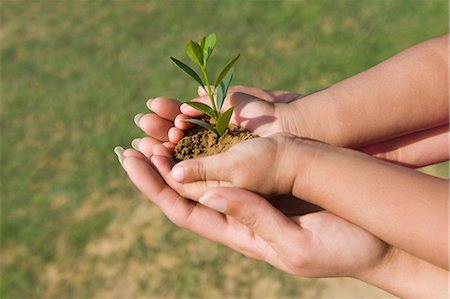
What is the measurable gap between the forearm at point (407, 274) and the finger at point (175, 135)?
0.72 meters

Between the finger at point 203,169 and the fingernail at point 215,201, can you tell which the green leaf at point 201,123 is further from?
the fingernail at point 215,201

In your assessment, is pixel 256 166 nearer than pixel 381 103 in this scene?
Yes

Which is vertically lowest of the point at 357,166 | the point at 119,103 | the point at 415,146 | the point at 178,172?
the point at 178,172

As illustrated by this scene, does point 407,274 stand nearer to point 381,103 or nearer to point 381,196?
point 381,196

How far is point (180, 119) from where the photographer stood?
1830 mm

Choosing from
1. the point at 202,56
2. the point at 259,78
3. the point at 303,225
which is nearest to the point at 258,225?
the point at 303,225

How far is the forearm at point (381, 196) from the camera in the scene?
4.75 feet

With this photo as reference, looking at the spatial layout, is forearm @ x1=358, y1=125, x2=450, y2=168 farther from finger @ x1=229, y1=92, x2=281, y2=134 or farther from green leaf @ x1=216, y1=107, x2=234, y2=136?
green leaf @ x1=216, y1=107, x2=234, y2=136

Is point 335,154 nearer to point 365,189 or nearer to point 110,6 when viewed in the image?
point 365,189

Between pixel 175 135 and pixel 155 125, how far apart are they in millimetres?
80

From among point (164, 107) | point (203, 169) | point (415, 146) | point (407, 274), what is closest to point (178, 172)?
point (203, 169)

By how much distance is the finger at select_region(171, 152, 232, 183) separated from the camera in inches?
61.4

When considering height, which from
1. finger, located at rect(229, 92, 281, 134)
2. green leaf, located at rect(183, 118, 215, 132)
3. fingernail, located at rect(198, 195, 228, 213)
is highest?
finger, located at rect(229, 92, 281, 134)

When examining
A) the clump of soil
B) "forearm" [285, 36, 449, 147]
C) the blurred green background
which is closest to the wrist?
"forearm" [285, 36, 449, 147]
